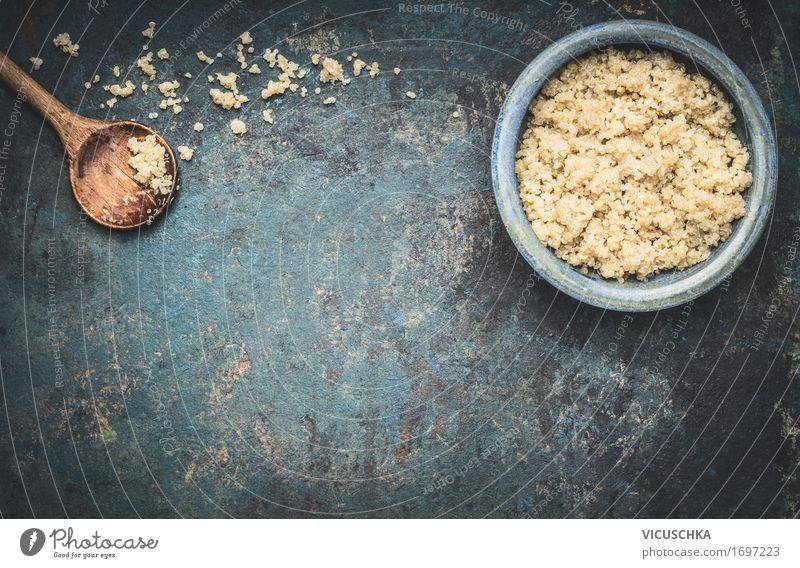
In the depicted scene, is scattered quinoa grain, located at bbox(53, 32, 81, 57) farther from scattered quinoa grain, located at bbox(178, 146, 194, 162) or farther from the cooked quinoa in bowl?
the cooked quinoa in bowl

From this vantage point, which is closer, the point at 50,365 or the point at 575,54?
the point at 575,54

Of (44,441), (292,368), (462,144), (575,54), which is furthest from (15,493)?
(575,54)

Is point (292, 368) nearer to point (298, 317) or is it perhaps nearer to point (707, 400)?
point (298, 317)

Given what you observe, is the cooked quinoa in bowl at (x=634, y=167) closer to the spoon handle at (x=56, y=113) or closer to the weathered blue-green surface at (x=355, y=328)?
the weathered blue-green surface at (x=355, y=328)

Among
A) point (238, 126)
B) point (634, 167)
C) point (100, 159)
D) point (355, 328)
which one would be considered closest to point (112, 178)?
point (100, 159)

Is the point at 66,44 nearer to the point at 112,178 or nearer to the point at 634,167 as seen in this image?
the point at 112,178

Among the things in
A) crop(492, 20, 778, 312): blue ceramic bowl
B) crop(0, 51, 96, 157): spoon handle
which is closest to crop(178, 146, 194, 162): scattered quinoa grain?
crop(0, 51, 96, 157): spoon handle
